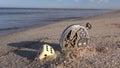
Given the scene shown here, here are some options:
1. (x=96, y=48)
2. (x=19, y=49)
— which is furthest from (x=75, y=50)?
(x=19, y=49)

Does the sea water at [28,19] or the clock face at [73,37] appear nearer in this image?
the clock face at [73,37]

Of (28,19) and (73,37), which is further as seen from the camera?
(28,19)

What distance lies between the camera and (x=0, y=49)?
11.5m

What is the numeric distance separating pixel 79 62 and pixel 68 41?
1165 mm

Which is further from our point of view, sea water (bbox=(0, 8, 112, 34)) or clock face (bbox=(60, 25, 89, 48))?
sea water (bbox=(0, 8, 112, 34))

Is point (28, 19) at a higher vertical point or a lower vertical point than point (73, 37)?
higher

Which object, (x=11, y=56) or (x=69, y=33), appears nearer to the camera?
(x=69, y=33)

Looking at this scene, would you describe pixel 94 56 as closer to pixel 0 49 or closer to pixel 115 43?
pixel 115 43

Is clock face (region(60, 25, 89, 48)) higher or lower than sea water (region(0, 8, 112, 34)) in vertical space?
lower

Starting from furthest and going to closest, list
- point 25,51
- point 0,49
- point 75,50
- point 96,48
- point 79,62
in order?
point 0,49
point 25,51
point 96,48
point 75,50
point 79,62

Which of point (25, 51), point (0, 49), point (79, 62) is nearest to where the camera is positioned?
point (79, 62)

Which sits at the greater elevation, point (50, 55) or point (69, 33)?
point (69, 33)

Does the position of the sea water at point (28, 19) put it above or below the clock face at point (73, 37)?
above

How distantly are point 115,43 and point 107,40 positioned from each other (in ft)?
2.57
